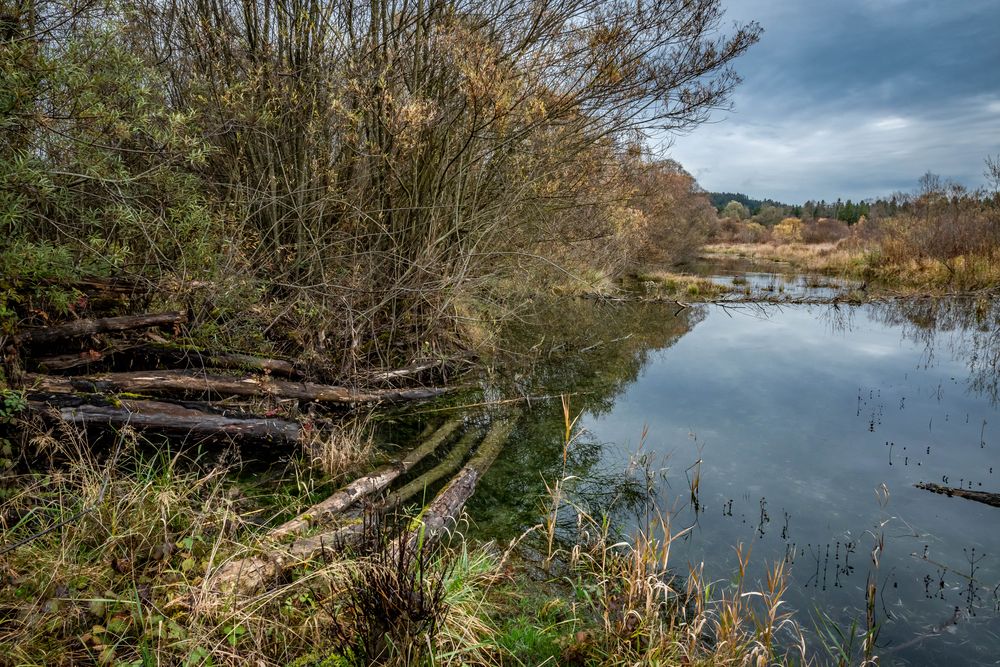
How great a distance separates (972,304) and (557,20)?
16332mm

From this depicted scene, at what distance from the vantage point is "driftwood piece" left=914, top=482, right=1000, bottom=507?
16.5 ft

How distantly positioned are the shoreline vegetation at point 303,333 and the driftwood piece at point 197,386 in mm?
29

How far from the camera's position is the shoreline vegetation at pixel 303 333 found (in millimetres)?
2641

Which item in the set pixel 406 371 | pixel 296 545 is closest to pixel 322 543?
pixel 296 545

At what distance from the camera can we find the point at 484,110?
696cm

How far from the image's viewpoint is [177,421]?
454 centimetres

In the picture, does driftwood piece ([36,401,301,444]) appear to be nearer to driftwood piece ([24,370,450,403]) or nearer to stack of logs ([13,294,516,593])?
stack of logs ([13,294,516,593])

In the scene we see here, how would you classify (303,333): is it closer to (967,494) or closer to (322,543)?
(322,543)

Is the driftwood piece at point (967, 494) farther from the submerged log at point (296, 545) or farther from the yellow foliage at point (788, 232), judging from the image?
the yellow foliage at point (788, 232)

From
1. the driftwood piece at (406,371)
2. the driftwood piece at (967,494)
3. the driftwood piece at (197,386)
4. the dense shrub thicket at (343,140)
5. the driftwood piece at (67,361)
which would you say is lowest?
the driftwood piece at (967,494)

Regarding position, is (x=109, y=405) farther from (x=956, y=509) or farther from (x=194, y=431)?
(x=956, y=509)

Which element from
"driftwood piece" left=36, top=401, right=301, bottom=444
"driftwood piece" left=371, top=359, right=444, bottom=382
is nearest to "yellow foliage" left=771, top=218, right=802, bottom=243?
"driftwood piece" left=371, top=359, right=444, bottom=382

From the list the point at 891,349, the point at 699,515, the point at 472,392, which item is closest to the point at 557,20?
the point at 472,392

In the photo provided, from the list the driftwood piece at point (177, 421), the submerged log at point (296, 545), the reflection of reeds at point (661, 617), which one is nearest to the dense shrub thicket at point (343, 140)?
the driftwood piece at point (177, 421)
